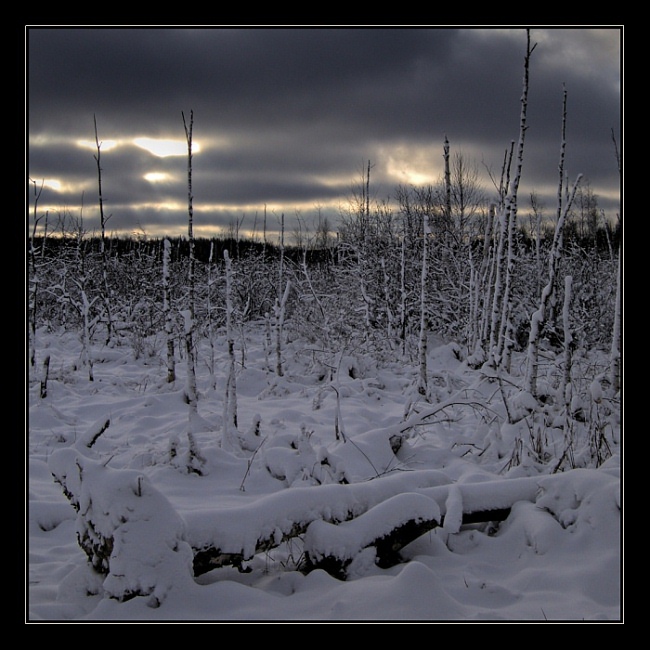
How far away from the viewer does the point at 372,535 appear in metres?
3.52

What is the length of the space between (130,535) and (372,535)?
5.07ft

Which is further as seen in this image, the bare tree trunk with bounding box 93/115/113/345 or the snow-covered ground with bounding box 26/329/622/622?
the bare tree trunk with bounding box 93/115/113/345

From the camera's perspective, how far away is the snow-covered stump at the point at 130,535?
2988 mm

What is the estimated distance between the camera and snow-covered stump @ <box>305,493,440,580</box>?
343 centimetres

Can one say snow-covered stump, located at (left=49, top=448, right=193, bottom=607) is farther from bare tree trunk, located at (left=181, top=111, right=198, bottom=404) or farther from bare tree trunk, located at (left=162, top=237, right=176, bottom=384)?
bare tree trunk, located at (left=162, top=237, right=176, bottom=384)

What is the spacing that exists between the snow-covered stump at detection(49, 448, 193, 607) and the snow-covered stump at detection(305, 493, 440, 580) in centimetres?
85

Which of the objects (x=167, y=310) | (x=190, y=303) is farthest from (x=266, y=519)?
(x=167, y=310)

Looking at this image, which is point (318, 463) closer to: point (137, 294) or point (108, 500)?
point (108, 500)

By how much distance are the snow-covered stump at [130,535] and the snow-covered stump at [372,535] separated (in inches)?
33.5

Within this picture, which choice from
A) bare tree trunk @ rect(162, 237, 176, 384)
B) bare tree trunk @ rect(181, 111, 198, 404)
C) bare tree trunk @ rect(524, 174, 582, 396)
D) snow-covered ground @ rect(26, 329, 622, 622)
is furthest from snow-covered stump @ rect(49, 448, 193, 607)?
bare tree trunk @ rect(162, 237, 176, 384)

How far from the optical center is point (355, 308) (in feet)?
54.0
